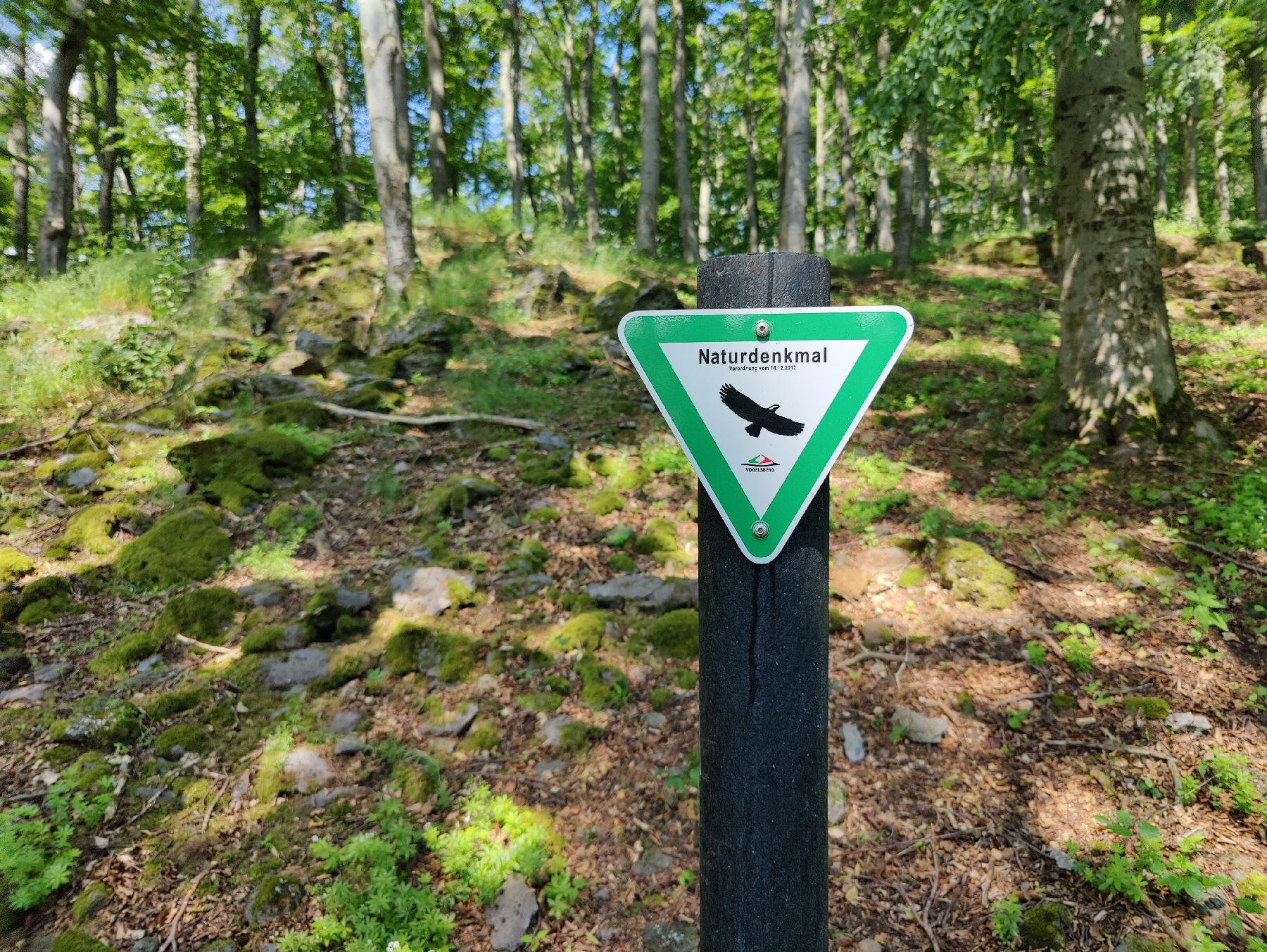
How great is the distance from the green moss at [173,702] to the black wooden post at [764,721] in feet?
10.7

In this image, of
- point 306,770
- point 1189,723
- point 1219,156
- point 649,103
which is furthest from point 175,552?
point 1219,156

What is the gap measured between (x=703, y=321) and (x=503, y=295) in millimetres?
9432

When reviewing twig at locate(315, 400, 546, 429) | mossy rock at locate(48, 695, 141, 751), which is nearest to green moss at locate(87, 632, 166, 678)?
mossy rock at locate(48, 695, 141, 751)

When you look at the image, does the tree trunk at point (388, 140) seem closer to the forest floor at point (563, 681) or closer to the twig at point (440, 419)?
the twig at point (440, 419)

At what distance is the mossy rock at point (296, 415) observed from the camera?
21.1ft

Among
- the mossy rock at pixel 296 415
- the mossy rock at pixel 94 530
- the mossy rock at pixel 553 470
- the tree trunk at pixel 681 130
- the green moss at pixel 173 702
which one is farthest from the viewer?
the tree trunk at pixel 681 130

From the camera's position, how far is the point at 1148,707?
304 centimetres

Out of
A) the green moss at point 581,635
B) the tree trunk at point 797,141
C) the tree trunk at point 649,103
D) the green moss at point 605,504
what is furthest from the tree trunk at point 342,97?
the green moss at point 581,635

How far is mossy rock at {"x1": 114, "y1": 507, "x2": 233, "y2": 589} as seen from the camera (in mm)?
4402

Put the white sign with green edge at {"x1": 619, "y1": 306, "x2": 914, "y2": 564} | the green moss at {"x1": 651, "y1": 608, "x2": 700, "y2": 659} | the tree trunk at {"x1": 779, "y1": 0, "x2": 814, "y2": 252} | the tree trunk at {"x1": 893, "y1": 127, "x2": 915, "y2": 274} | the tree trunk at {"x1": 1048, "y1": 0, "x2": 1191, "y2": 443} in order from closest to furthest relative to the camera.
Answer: the white sign with green edge at {"x1": 619, "y1": 306, "x2": 914, "y2": 564}, the green moss at {"x1": 651, "y1": 608, "x2": 700, "y2": 659}, the tree trunk at {"x1": 1048, "y1": 0, "x2": 1191, "y2": 443}, the tree trunk at {"x1": 779, "y1": 0, "x2": 814, "y2": 252}, the tree trunk at {"x1": 893, "y1": 127, "x2": 915, "y2": 274}

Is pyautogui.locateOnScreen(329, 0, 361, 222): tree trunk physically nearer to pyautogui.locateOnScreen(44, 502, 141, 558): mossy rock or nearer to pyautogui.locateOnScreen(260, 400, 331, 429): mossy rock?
pyautogui.locateOnScreen(260, 400, 331, 429): mossy rock

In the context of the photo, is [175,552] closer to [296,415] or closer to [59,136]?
[296,415]

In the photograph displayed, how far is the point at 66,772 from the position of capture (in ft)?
9.37

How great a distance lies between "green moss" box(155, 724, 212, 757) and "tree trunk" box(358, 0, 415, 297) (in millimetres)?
7126
